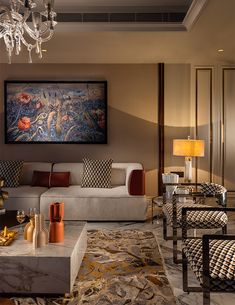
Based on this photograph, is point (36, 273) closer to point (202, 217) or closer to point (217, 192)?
point (202, 217)

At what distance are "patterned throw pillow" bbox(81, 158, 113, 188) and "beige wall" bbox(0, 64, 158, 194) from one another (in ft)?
1.92

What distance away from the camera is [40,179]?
16.9 ft

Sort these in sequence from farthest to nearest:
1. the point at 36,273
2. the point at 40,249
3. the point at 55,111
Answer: the point at 55,111, the point at 40,249, the point at 36,273

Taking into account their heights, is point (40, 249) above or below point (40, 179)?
below

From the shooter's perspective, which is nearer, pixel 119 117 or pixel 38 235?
pixel 38 235

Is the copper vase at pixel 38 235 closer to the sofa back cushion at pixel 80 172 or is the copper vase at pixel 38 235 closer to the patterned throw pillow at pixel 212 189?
the patterned throw pillow at pixel 212 189

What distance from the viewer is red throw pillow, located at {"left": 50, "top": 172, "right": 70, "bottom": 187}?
5.14 m

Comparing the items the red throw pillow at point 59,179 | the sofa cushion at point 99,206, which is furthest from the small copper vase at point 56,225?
the red throw pillow at point 59,179

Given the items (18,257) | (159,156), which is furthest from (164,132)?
(18,257)

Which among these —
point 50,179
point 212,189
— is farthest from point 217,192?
point 50,179

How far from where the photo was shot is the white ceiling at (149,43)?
3.96 m

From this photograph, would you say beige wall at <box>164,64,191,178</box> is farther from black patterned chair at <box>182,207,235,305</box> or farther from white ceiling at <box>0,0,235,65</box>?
black patterned chair at <box>182,207,235,305</box>

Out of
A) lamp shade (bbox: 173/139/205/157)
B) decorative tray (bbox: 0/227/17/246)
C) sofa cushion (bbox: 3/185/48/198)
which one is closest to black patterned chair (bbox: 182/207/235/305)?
decorative tray (bbox: 0/227/17/246)

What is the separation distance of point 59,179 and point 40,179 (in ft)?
0.85
